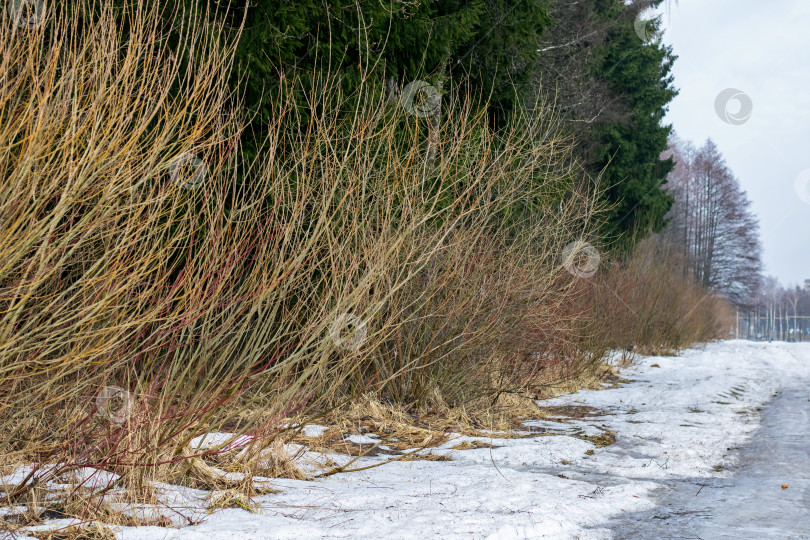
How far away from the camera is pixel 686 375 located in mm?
12633

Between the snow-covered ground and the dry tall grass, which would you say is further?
the dry tall grass

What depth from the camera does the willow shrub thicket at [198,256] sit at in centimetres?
331

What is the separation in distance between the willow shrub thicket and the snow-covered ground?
0.55 m

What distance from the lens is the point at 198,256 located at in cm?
378

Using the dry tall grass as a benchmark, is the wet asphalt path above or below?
below

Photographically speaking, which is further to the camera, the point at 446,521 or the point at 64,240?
the point at 446,521

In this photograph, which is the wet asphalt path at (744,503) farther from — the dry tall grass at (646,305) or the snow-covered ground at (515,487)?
the dry tall grass at (646,305)

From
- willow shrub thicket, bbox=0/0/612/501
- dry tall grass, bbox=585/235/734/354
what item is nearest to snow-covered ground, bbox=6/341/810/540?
willow shrub thicket, bbox=0/0/612/501

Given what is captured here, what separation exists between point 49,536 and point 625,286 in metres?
12.0

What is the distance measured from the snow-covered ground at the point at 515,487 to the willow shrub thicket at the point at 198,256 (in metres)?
0.55

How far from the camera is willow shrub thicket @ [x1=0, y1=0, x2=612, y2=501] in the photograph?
331cm

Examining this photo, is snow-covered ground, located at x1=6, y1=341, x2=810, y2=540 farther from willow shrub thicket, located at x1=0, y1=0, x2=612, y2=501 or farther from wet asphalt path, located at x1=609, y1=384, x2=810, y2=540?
willow shrub thicket, located at x1=0, y1=0, x2=612, y2=501

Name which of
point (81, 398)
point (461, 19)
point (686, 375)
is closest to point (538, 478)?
point (81, 398)

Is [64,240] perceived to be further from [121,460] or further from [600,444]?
[600,444]
